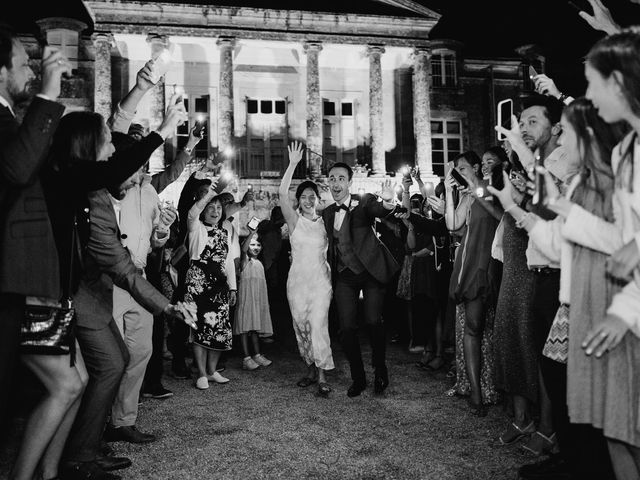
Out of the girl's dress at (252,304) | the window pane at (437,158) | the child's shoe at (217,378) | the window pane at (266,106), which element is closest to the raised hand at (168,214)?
the child's shoe at (217,378)

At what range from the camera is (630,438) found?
6.64ft

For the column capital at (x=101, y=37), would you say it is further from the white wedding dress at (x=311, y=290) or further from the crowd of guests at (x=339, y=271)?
the white wedding dress at (x=311, y=290)

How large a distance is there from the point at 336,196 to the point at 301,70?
779 inches

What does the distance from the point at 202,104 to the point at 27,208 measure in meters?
22.2

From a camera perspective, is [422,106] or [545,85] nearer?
[545,85]

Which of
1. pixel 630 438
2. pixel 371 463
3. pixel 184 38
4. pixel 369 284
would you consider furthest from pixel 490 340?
pixel 184 38

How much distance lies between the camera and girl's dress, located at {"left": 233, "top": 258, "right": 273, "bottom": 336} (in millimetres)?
7329

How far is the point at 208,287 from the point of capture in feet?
20.1

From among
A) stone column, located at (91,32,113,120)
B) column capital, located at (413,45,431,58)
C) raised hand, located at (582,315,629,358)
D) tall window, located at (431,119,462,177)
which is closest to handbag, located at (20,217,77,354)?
raised hand, located at (582,315,629,358)

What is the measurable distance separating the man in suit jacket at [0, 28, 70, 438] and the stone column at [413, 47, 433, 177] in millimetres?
21129

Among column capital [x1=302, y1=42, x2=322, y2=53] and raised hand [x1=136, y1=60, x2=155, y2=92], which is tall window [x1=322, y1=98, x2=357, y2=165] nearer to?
Result: column capital [x1=302, y1=42, x2=322, y2=53]

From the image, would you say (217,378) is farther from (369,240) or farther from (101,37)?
(101,37)

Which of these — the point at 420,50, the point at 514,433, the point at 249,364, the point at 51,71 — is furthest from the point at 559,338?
the point at 420,50

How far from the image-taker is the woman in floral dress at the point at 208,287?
19.9 feet
